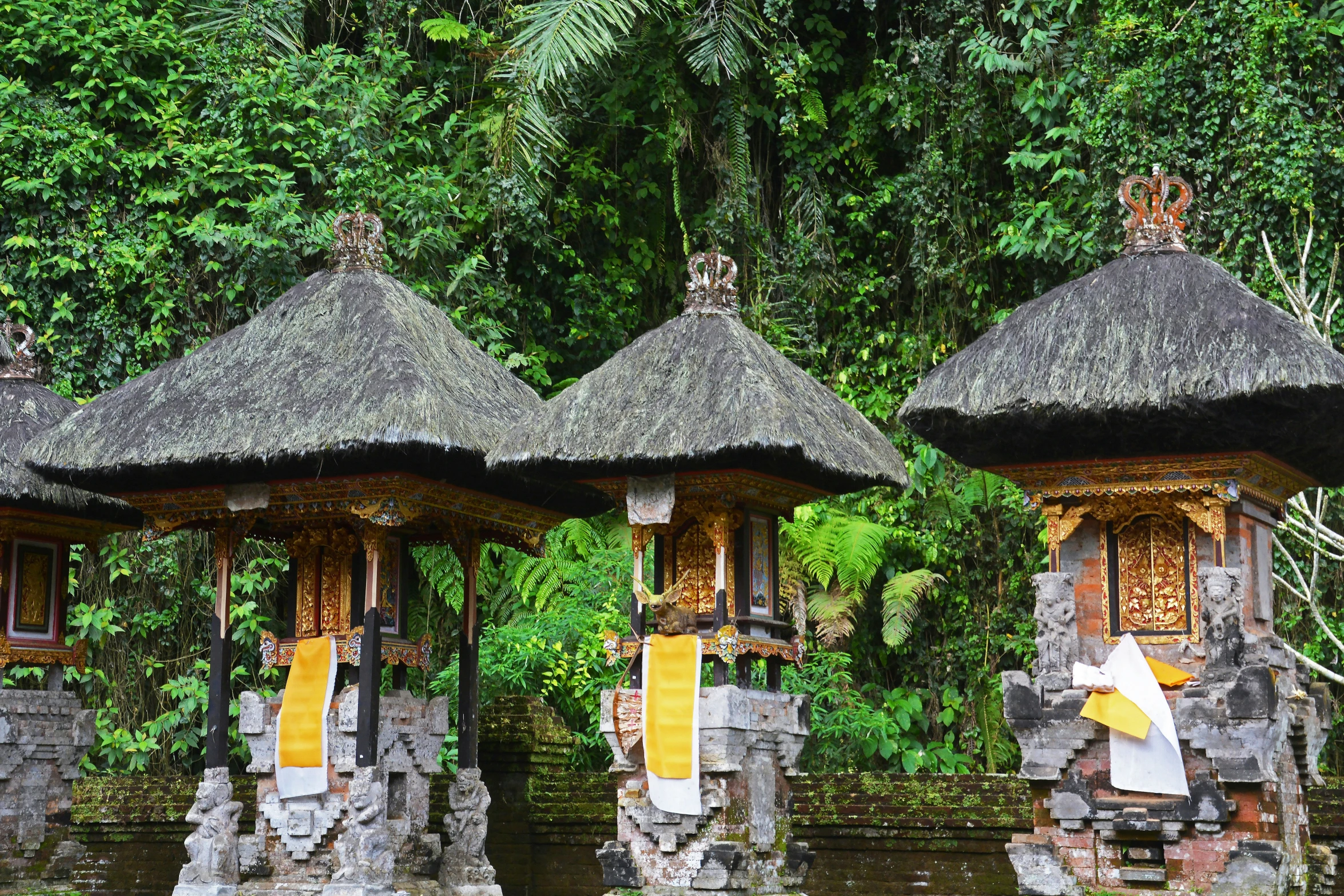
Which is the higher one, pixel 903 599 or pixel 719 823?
pixel 903 599

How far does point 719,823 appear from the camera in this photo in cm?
933

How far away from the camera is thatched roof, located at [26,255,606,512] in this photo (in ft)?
32.2

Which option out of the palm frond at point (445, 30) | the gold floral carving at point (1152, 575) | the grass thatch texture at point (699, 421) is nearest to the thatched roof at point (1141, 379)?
the gold floral carving at point (1152, 575)

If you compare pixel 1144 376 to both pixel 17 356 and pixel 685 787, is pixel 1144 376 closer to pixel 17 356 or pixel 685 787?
pixel 685 787

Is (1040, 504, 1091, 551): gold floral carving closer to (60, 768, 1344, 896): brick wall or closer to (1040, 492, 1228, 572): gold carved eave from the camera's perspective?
(1040, 492, 1228, 572): gold carved eave

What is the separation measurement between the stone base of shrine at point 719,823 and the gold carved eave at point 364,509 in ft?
6.02

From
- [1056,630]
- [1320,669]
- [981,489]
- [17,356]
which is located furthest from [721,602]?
[17,356]

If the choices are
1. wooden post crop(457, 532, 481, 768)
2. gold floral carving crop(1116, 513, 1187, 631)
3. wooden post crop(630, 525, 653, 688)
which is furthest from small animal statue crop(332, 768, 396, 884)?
gold floral carving crop(1116, 513, 1187, 631)

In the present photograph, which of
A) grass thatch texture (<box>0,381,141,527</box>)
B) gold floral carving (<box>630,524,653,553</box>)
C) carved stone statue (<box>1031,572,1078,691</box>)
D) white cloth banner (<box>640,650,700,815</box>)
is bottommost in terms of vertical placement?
white cloth banner (<box>640,650,700,815</box>)

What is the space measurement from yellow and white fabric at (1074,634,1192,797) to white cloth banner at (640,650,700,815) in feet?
7.39

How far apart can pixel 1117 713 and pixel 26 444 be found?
7700mm

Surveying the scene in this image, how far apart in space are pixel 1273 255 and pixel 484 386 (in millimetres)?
6747

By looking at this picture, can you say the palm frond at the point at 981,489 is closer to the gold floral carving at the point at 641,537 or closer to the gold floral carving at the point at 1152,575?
the gold floral carving at the point at 1152,575

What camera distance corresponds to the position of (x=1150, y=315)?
30.1ft
